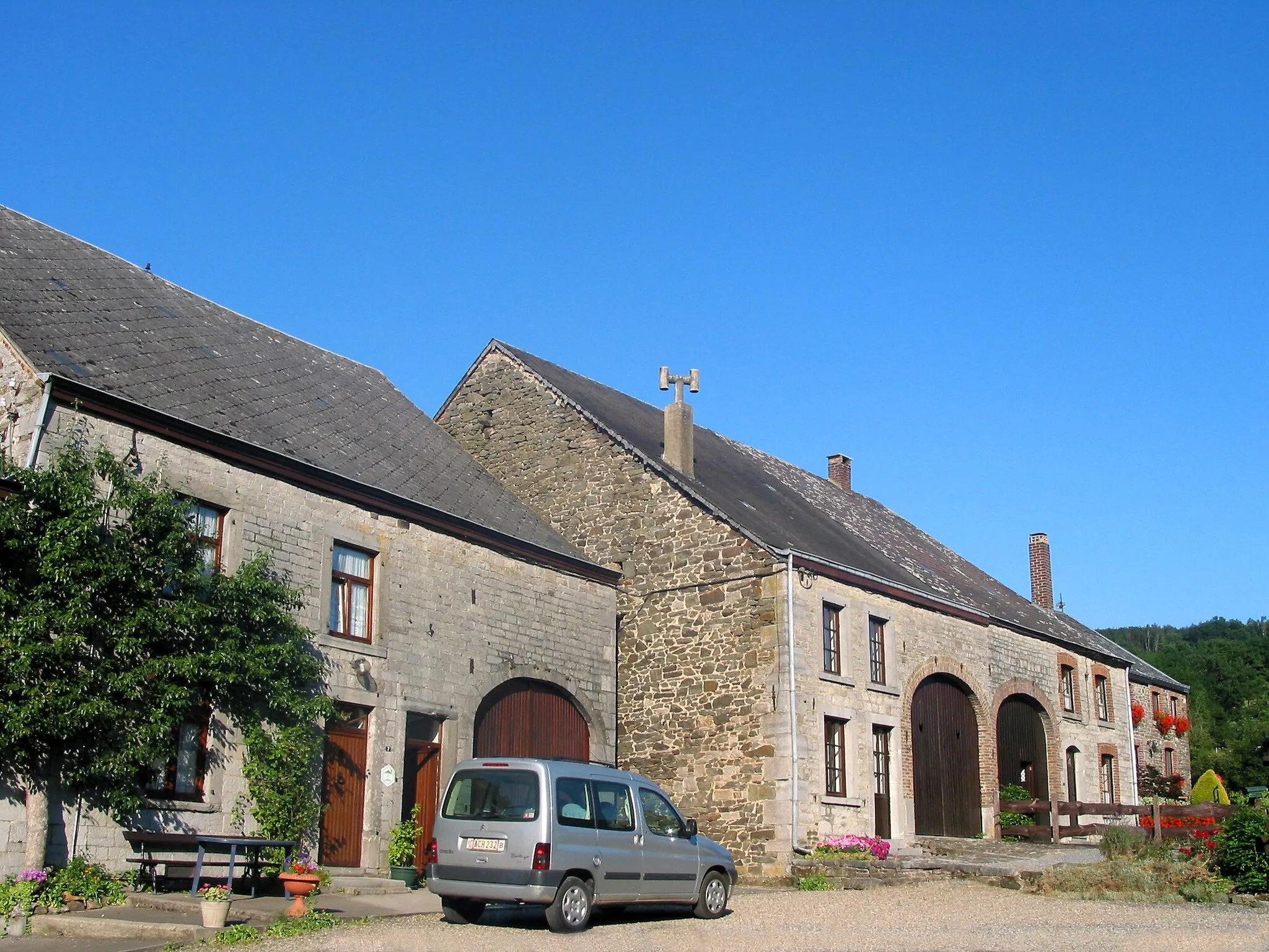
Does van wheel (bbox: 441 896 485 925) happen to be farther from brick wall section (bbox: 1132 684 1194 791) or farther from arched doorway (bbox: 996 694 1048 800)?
brick wall section (bbox: 1132 684 1194 791)

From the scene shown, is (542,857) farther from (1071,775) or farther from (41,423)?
(1071,775)

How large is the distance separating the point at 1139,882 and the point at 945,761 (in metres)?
7.76

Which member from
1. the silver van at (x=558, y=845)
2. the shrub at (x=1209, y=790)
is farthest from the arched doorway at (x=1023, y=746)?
the silver van at (x=558, y=845)

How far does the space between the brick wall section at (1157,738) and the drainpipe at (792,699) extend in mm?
17727

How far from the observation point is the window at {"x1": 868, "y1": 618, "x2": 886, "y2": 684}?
22172 millimetres

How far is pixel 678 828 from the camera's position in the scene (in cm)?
1369

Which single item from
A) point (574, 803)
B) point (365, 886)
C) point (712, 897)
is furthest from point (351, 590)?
point (712, 897)

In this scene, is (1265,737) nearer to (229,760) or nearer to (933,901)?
(933,901)

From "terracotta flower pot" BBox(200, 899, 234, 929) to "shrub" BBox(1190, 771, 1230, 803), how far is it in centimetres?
3014

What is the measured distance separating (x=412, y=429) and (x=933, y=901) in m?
11.0

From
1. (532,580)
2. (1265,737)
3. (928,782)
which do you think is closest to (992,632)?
(928,782)

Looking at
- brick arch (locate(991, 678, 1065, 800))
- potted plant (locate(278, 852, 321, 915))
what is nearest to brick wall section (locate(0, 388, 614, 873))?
potted plant (locate(278, 852, 321, 915))

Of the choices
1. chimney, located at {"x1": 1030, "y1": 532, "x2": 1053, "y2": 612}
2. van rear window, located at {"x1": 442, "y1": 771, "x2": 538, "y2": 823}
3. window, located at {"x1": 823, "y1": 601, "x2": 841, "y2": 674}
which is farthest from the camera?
chimney, located at {"x1": 1030, "y1": 532, "x2": 1053, "y2": 612}

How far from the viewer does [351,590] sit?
17125 millimetres
